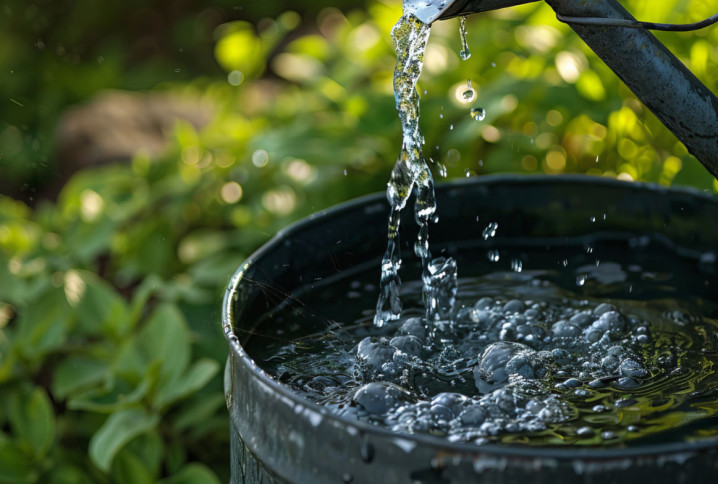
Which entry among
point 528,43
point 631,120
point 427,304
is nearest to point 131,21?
point 528,43

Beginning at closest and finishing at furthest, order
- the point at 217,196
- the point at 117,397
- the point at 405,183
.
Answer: the point at 405,183 → the point at 117,397 → the point at 217,196

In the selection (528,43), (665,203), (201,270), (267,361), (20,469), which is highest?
(528,43)

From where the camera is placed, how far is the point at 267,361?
1.12 metres

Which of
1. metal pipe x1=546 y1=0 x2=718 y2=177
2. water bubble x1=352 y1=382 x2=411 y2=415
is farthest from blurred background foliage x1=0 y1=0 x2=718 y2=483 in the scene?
metal pipe x1=546 y1=0 x2=718 y2=177

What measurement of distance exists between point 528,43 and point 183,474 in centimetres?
155

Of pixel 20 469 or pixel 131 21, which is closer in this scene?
pixel 20 469

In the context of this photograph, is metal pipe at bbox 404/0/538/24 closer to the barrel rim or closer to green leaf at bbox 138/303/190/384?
the barrel rim

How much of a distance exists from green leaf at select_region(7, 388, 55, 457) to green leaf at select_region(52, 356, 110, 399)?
4cm

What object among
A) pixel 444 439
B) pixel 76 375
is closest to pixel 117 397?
pixel 76 375

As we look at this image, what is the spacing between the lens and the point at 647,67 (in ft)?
3.22

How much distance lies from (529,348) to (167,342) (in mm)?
1018

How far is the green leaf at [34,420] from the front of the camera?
197 centimetres

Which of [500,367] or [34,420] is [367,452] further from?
[34,420]

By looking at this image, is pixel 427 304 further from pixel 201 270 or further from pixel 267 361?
pixel 201 270
